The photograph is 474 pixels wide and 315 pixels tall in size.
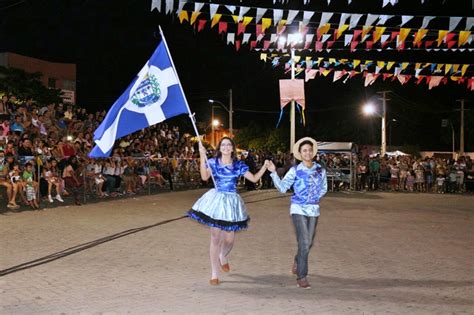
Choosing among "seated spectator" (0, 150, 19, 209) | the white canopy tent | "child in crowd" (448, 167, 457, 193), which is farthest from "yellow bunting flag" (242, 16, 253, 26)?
"child in crowd" (448, 167, 457, 193)

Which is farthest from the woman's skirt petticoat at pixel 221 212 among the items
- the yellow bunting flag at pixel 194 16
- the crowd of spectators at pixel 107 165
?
the yellow bunting flag at pixel 194 16

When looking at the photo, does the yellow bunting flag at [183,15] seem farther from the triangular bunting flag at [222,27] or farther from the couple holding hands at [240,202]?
the couple holding hands at [240,202]

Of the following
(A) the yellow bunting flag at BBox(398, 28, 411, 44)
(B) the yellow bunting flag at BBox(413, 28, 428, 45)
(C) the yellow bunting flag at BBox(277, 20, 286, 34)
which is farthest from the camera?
(C) the yellow bunting flag at BBox(277, 20, 286, 34)

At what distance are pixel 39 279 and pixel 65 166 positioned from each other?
10.2 meters

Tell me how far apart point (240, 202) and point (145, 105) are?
2.28m

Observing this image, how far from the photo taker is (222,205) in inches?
253

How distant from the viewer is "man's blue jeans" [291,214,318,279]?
629cm

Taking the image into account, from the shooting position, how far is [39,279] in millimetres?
6590

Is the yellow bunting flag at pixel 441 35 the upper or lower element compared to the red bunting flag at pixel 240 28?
lower

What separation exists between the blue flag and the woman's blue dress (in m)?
1.47

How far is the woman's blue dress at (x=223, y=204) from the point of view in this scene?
636cm

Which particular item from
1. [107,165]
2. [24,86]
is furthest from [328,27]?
[24,86]

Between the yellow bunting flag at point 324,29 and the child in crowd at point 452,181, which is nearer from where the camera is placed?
the yellow bunting flag at point 324,29

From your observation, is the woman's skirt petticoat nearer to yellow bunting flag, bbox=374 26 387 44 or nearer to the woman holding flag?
the woman holding flag
